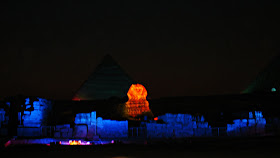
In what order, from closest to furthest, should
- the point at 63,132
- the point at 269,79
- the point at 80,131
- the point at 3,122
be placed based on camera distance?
the point at 80,131, the point at 63,132, the point at 3,122, the point at 269,79

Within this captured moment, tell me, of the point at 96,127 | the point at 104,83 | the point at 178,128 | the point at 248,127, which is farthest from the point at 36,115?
the point at 104,83

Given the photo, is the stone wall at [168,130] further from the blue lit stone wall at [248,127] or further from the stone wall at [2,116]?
the stone wall at [2,116]

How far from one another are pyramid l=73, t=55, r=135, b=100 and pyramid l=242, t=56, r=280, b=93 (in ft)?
54.1

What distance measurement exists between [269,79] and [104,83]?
799 inches

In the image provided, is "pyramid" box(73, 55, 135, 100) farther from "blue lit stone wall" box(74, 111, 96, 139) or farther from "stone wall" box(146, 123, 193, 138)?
"stone wall" box(146, 123, 193, 138)

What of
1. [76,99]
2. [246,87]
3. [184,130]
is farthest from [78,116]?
[246,87]

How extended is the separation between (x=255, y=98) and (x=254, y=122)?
68.0ft

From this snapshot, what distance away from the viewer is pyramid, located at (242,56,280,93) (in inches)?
1400

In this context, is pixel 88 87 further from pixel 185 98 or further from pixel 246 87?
pixel 246 87

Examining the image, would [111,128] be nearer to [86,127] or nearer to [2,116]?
[86,127]

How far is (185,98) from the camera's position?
129ft

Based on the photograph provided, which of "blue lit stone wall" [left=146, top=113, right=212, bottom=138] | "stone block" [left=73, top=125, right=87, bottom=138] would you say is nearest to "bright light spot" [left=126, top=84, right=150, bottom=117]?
"blue lit stone wall" [left=146, top=113, right=212, bottom=138]

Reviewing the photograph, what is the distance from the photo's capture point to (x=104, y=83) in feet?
116

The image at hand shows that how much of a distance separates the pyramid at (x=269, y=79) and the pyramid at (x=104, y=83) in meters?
16.5
